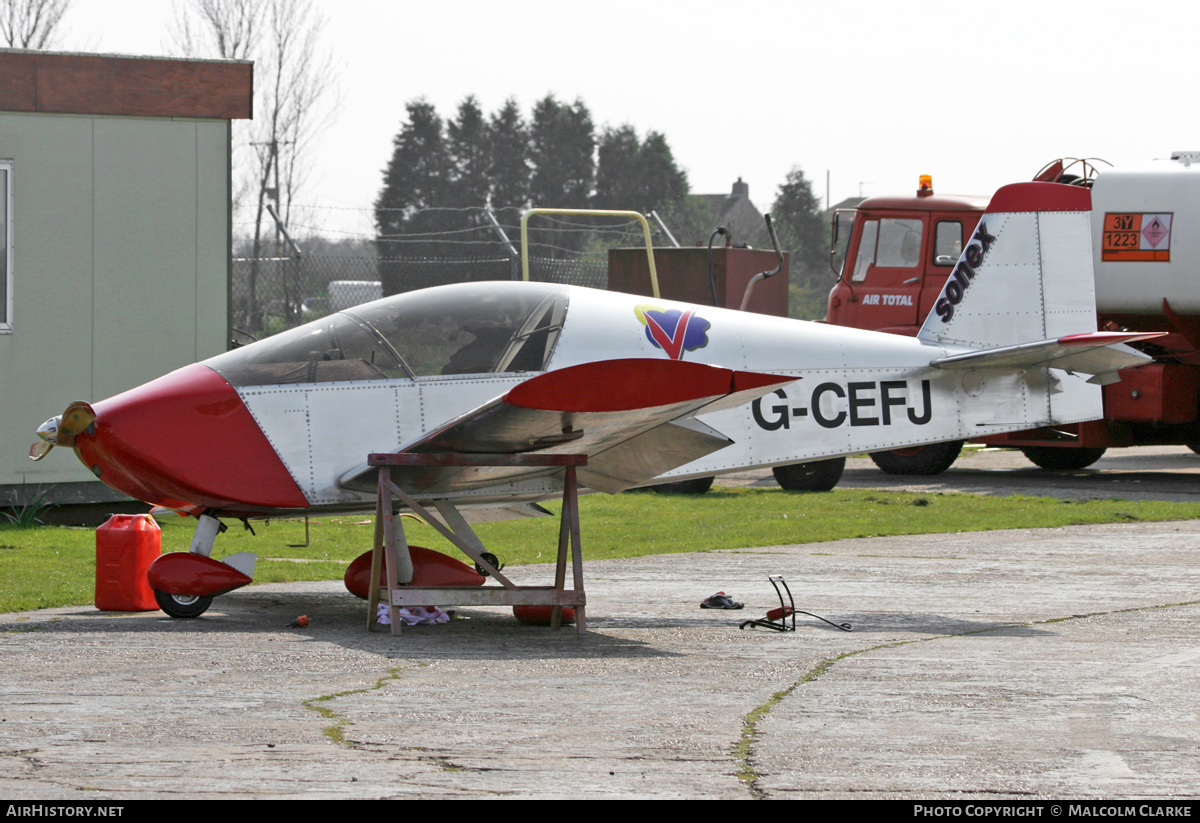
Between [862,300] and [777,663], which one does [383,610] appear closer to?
[777,663]

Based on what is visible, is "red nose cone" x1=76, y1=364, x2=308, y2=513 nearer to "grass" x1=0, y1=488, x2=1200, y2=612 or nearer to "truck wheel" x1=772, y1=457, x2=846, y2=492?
"grass" x1=0, y1=488, x2=1200, y2=612

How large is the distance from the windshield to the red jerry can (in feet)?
3.75

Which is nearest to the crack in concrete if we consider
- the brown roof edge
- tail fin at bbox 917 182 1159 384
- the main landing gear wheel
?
tail fin at bbox 917 182 1159 384

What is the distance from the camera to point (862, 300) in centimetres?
1625

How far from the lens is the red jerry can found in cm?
762

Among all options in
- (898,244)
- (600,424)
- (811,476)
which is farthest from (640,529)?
(898,244)

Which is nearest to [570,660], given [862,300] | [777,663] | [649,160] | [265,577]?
[777,663]

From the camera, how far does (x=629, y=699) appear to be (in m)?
5.30

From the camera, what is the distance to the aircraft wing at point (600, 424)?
20.4 feet

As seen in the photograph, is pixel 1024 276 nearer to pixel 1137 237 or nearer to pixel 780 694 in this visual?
pixel 780 694

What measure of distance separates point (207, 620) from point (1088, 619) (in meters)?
4.87

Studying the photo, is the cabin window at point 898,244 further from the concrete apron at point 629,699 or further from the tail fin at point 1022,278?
the concrete apron at point 629,699

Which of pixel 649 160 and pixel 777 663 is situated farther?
pixel 649 160
